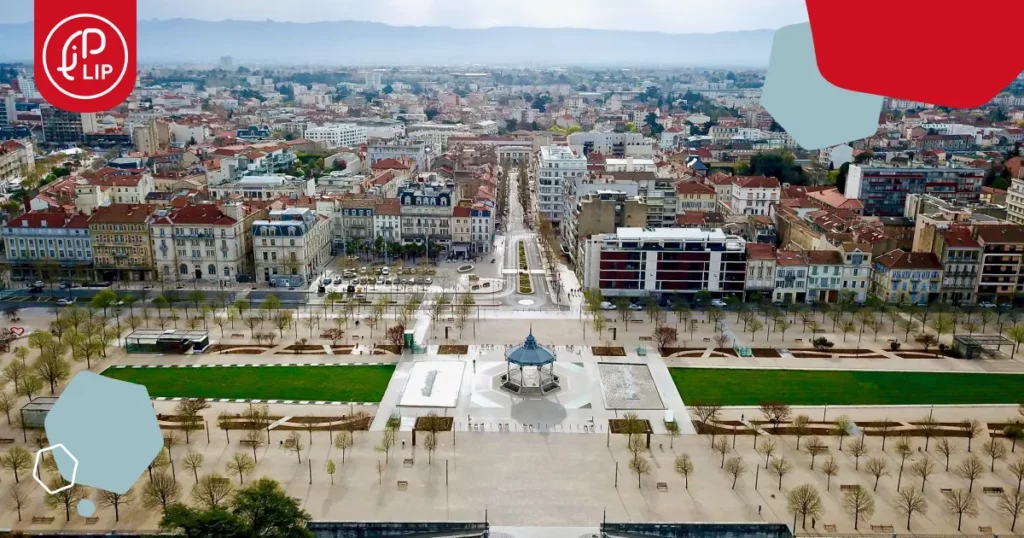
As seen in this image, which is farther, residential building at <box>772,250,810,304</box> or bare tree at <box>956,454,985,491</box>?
residential building at <box>772,250,810,304</box>

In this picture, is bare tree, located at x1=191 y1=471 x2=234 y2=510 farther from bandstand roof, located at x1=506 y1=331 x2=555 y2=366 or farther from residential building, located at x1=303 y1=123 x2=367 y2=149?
residential building, located at x1=303 y1=123 x2=367 y2=149

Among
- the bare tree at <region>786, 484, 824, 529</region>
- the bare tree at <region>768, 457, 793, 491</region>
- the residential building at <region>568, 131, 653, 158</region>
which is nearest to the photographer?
the bare tree at <region>786, 484, 824, 529</region>

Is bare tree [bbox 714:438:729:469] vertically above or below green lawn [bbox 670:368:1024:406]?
below

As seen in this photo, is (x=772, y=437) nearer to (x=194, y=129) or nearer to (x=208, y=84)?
(x=194, y=129)

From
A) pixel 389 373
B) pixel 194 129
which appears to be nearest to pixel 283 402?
pixel 389 373

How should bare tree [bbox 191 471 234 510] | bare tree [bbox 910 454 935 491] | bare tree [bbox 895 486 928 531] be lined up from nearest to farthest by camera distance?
bare tree [bbox 191 471 234 510] → bare tree [bbox 895 486 928 531] → bare tree [bbox 910 454 935 491]

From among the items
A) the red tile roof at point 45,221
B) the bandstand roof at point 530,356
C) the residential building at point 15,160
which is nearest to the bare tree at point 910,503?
the bandstand roof at point 530,356

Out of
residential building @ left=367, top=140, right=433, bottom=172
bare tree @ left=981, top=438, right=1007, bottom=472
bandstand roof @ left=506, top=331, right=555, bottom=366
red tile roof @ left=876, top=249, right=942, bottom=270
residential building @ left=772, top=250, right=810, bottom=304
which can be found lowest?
bare tree @ left=981, top=438, right=1007, bottom=472

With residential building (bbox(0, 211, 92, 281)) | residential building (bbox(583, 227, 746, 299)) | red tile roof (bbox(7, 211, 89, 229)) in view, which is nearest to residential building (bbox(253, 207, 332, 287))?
residential building (bbox(0, 211, 92, 281))
